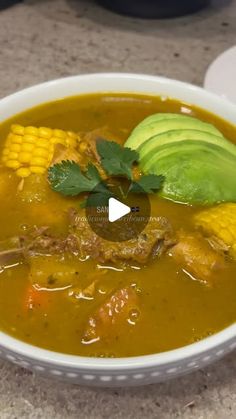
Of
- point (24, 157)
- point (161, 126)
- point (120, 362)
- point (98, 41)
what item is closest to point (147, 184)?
point (161, 126)

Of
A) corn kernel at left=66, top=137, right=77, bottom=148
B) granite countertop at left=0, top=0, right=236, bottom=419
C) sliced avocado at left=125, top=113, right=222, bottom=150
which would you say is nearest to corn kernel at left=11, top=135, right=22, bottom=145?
corn kernel at left=66, top=137, right=77, bottom=148

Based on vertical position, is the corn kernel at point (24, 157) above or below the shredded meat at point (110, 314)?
above

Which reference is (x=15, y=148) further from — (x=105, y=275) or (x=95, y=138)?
(x=105, y=275)

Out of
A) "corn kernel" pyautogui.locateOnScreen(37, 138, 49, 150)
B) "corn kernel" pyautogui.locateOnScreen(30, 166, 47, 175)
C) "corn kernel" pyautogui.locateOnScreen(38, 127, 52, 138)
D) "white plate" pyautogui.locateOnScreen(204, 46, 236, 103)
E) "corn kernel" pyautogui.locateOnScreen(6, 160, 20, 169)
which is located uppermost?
"white plate" pyautogui.locateOnScreen(204, 46, 236, 103)

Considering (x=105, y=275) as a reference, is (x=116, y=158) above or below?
above

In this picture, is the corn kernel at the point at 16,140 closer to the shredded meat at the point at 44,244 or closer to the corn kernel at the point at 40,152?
the corn kernel at the point at 40,152

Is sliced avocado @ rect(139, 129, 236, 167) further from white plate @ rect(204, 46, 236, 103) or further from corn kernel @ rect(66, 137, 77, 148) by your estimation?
white plate @ rect(204, 46, 236, 103)

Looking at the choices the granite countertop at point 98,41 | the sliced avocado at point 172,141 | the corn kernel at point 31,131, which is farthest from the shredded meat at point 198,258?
the granite countertop at point 98,41
